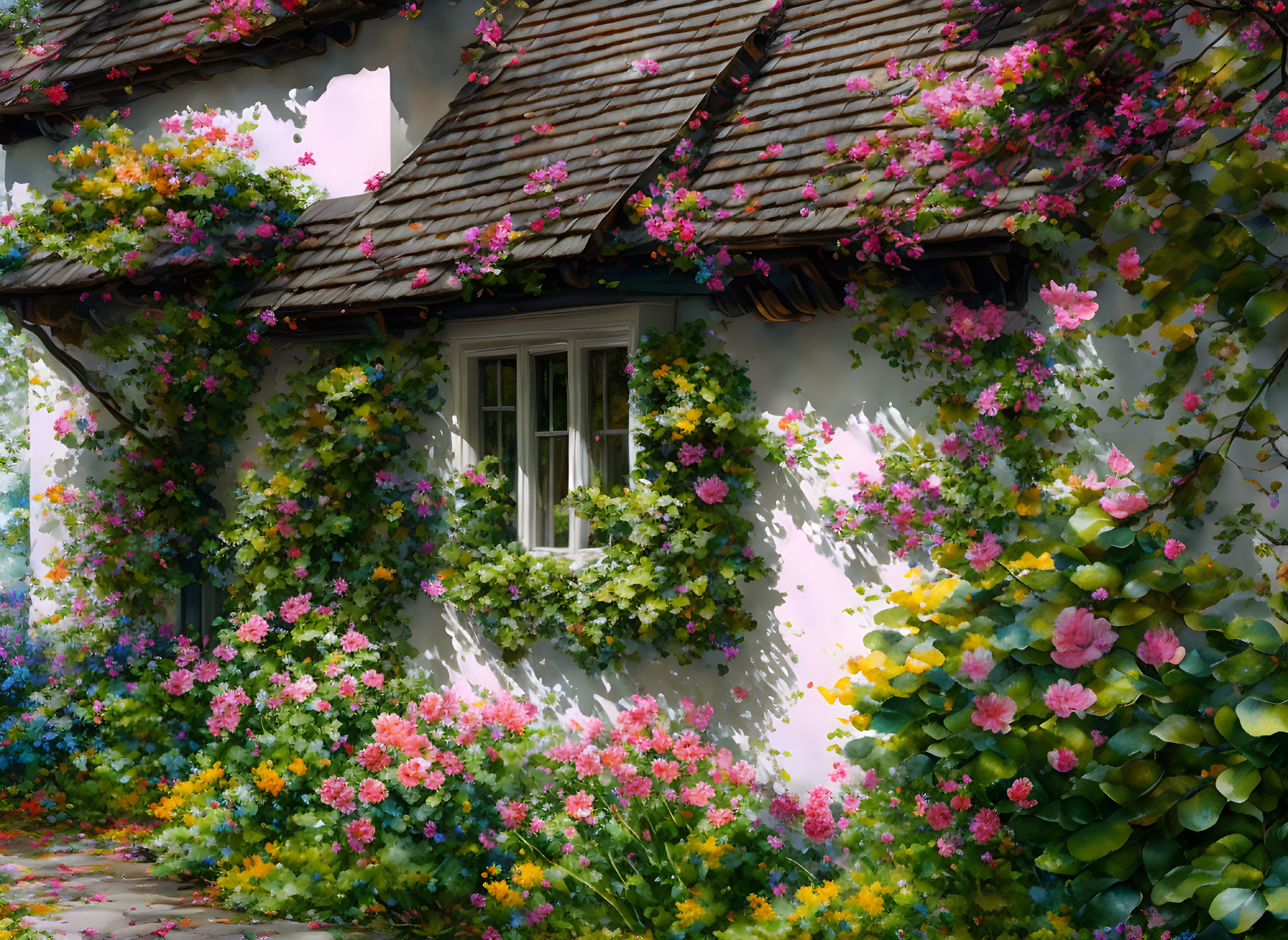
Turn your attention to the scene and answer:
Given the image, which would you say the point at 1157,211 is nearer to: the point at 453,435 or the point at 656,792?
the point at 656,792

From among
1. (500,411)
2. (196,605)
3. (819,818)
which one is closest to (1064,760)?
(819,818)

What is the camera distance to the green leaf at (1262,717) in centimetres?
381

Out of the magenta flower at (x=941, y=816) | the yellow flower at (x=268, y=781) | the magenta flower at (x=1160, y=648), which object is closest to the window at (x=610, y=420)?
the yellow flower at (x=268, y=781)

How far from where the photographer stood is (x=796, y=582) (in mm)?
5723

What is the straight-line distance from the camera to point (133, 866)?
6734 millimetres

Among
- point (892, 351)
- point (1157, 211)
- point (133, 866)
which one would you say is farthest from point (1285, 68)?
point (133, 866)

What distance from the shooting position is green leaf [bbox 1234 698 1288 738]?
3.81 metres

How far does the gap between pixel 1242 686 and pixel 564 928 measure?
328 centimetres

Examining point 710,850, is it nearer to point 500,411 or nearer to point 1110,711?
point 1110,711

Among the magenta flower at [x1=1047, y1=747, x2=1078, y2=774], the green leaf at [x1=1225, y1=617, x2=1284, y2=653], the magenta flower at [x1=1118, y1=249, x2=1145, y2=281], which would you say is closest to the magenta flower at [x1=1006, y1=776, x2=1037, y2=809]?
the magenta flower at [x1=1047, y1=747, x2=1078, y2=774]

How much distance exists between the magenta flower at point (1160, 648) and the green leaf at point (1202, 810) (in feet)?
1.57

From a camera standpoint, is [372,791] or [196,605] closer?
[372,791]

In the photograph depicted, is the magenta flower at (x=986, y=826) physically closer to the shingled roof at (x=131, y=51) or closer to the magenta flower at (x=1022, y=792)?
the magenta flower at (x=1022, y=792)

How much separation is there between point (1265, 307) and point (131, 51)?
8098mm
